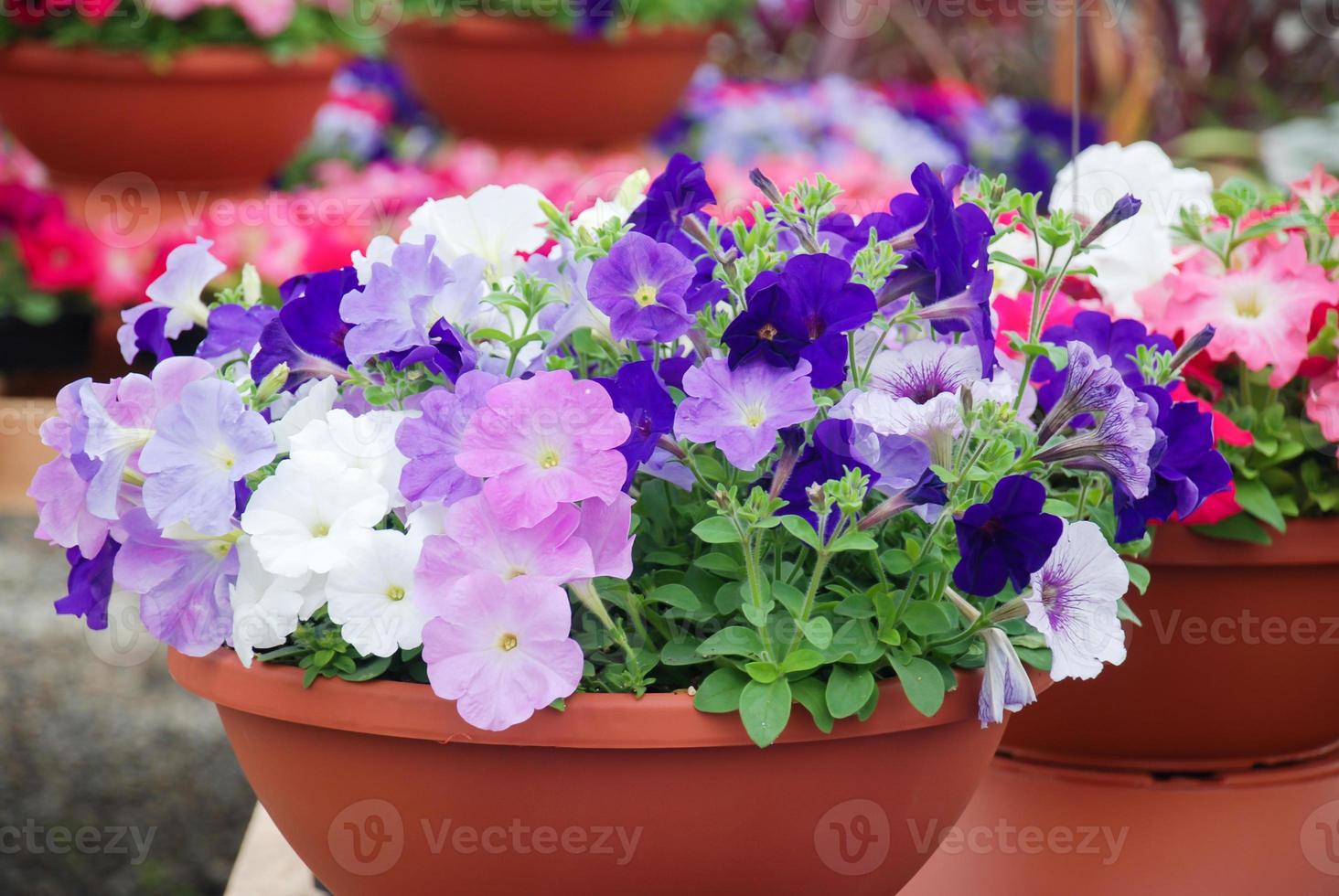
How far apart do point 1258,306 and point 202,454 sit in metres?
0.71

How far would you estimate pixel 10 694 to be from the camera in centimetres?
305

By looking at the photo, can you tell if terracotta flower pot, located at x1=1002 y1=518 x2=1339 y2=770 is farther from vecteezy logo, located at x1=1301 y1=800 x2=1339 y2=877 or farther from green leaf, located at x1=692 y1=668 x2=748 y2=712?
green leaf, located at x1=692 y1=668 x2=748 y2=712

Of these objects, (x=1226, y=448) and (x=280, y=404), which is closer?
(x=280, y=404)

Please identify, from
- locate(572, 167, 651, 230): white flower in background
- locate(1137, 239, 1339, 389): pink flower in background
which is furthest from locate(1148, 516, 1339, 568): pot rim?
locate(572, 167, 651, 230): white flower in background

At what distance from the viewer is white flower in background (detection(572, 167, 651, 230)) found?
88 cm

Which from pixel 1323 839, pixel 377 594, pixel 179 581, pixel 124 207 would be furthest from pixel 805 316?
pixel 124 207

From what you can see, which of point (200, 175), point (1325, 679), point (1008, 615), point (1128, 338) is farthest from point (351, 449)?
point (200, 175)

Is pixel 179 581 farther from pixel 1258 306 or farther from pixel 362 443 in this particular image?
pixel 1258 306

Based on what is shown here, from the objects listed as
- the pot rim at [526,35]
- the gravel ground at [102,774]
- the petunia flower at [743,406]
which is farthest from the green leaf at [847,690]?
the pot rim at [526,35]

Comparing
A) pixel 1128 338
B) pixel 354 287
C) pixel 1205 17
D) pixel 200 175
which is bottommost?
pixel 354 287

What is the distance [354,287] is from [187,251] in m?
0.14

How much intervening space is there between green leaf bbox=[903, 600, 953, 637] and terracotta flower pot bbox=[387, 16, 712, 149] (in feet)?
7.07

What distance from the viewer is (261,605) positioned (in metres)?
0.74

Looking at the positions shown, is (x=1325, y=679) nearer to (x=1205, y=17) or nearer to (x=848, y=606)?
(x=848, y=606)
